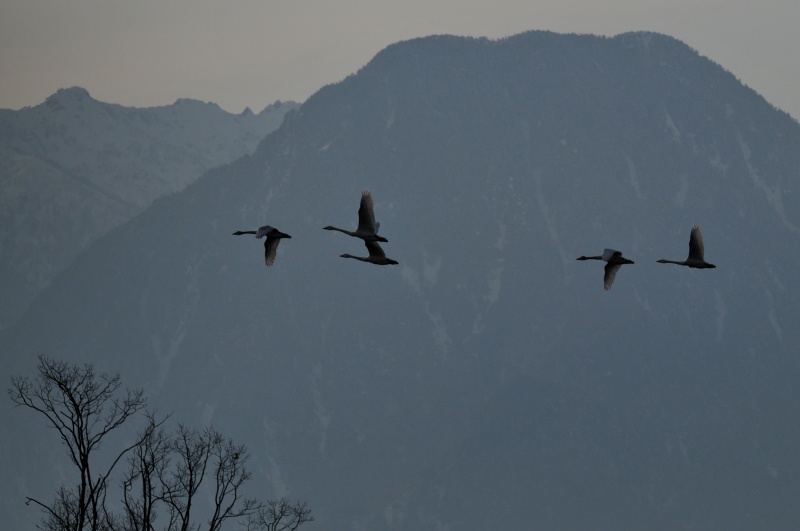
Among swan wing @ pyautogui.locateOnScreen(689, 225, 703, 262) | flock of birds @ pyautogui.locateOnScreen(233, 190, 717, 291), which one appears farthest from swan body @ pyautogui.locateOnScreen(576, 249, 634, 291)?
swan wing @ pyautogui.locateOnScreen(689, 225, 703, 262)

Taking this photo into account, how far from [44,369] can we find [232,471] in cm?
945

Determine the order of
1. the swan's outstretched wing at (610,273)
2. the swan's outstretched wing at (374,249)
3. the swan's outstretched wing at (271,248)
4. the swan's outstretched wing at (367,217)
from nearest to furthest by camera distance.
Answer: the swan's outstretched wing at (367,217) → the swan's outstretched wing at (374,249) → the swan's outstretched wing at (610,273) → the swan's outstretched wing at (271,248)

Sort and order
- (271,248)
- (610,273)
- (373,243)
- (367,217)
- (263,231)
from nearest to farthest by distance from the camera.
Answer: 1. (263,231)
2. (367,217)
3. (373,243)
4. (610,273)
5. (271,248)

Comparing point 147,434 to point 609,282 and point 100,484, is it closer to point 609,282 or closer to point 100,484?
point 100,484

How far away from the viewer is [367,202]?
177ft

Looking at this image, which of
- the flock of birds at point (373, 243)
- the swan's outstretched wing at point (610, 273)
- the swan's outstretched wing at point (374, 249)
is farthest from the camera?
the swan's outstretched wing at point (610, 273)

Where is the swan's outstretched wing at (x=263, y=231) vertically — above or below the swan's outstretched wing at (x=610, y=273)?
below

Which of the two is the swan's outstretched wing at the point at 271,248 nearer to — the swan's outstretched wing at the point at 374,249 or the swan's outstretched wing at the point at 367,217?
the swan's outstretched wing at the point at 374,249

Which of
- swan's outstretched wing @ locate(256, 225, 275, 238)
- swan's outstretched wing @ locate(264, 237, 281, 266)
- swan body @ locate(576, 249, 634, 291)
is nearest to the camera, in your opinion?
swan's outstretched wing @ locate(256, 225, 275, 238)

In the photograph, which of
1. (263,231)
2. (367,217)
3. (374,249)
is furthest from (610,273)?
(263,231)

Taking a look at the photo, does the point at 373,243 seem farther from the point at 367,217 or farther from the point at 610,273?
the point at 610,273

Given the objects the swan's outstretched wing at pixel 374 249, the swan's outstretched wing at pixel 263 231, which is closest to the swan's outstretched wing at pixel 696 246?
the swan's outstretched wing at pixel 374 249

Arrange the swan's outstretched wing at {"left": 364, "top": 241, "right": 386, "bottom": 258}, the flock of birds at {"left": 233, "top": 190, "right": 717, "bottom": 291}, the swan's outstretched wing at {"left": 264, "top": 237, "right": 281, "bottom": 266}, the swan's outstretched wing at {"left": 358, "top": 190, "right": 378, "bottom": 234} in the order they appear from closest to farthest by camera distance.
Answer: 1. the flock of birds at {"left": 233, "top": 190, "right": 717, "bottom": 291}
2. the swan's outstretched wing at {"left": 358, "top": 190, "right": 378, "bottom": 234}
3. the swan's outstretched wing at {"left": 364, "top": 241, "right": 386, "bottom": 258}
4. the swan's outstretched wing at {"left": 264, "top": 237, "right": 281, "bottom": 266}

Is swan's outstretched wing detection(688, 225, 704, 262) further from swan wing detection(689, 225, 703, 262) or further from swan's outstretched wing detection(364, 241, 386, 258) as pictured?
swan's outstretched wing detection(364, 241, 386, 258)
